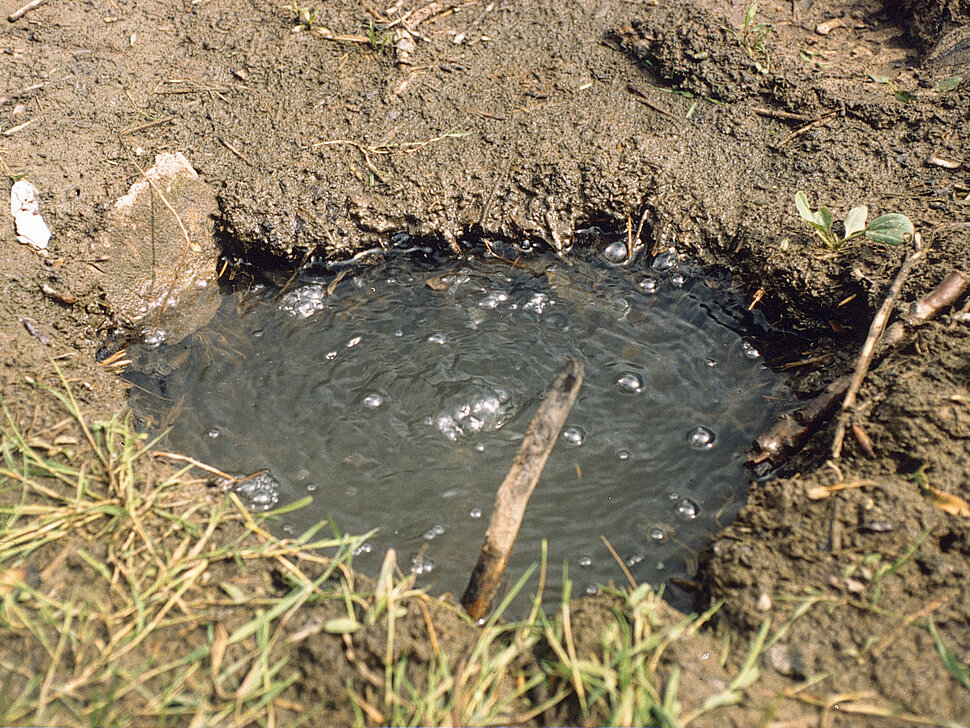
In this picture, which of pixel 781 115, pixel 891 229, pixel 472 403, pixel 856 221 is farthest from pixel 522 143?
pixel 891 229

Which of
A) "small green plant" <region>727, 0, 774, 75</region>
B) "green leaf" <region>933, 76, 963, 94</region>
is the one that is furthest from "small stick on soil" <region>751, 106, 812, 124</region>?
"green leaf" <region>933, 76, 963, 94</region>

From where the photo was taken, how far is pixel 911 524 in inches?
80.6

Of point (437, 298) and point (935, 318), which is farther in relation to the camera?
point (437, 298)

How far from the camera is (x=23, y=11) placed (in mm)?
3861

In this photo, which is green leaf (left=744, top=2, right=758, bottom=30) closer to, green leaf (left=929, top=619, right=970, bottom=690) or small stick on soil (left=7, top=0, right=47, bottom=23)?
green leaf (left=929, top=619, right=970, bottom=690)

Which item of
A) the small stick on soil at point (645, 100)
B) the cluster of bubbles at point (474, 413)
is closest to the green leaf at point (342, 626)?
the cluster of bubbles at point (474, 413)

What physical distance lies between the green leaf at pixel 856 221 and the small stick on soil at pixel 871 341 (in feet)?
0.67

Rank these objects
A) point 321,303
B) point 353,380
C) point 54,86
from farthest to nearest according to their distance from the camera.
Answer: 1. point 54,86
2. point 321,303
3. point 353,380

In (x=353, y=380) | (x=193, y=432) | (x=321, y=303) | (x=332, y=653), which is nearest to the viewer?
(x=332, y=653)

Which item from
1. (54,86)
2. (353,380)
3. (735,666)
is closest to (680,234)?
(353,380)

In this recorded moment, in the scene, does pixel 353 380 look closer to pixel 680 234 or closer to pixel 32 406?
pixel 32 406

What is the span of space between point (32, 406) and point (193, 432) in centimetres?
55

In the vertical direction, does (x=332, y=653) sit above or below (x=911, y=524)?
below

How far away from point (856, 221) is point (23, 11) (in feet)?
14.3
